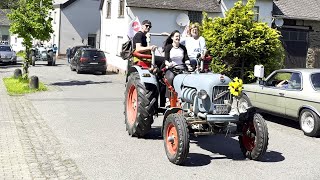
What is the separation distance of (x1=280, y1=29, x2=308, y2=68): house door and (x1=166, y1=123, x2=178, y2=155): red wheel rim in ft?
74.7

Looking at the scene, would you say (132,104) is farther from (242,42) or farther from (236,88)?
(242,42)

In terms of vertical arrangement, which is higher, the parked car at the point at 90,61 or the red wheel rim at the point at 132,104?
the parked car at the point at 90,61

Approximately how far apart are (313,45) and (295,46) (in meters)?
1.28

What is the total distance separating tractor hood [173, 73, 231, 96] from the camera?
7.65m

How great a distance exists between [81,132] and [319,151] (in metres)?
4.92

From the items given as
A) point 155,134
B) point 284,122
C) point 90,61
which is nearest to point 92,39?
point 90,61

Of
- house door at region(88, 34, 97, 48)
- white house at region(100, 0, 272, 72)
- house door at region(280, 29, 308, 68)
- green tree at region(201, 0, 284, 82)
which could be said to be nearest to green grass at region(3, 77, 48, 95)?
green tree at region(201, 0, 284, 82)

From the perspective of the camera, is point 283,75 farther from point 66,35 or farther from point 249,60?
point 66,35

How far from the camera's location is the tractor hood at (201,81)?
7.65 meters

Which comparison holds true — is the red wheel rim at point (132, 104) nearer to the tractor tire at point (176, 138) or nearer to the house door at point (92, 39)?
the tractor tire at point (176, 138)

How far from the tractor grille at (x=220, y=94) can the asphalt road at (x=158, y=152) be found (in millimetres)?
1055

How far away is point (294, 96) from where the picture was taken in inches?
438

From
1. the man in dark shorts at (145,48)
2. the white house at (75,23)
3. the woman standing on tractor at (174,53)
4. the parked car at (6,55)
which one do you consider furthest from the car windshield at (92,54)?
the woman standing on tractor at (174,53)

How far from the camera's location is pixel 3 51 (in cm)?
3494
